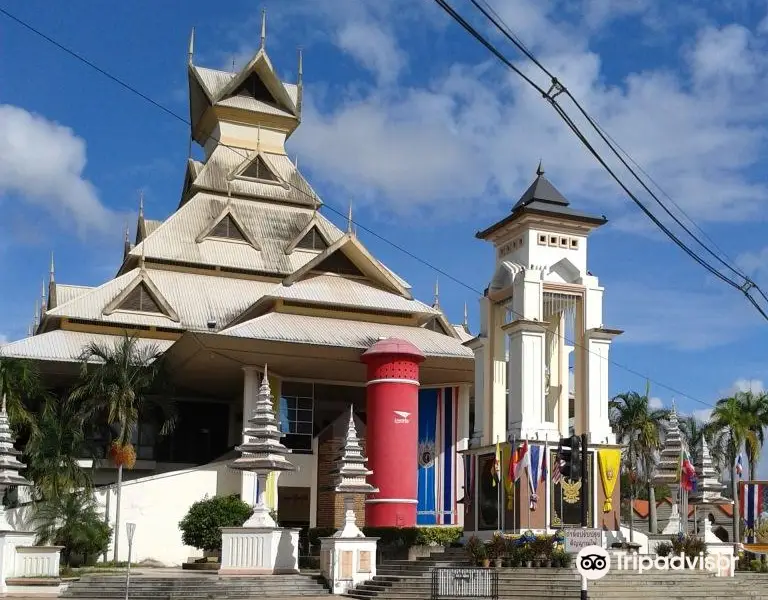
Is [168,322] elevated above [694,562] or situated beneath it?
elevated above

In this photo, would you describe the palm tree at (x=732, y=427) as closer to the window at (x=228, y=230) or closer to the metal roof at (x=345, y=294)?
the metal roof at (x=345, y=294)

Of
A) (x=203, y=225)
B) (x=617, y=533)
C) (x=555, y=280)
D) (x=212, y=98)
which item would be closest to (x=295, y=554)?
(x=617, y=533)

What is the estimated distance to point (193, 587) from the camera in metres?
25.0

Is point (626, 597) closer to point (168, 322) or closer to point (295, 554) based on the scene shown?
point (295, 554)

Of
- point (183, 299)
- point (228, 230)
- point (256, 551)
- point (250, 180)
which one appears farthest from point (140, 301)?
point (256, 551)

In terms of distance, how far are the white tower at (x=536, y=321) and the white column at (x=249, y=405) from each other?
31.8 ft

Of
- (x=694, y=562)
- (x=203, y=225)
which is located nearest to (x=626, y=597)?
(x=694, y=562)

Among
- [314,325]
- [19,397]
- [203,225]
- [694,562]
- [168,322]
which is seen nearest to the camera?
[694,562]

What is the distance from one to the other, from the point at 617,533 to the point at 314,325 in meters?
15.2

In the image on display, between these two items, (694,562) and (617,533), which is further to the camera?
(617,533)

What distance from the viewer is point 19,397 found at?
36.5 meters

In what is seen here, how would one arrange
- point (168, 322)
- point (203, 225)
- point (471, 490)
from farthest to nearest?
point (203, 225), point (168, 322), point (471, 490)

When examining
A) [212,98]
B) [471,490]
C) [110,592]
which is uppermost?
[212,98]

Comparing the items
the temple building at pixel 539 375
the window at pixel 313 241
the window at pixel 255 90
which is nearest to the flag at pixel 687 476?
the temple building at pixel 539 375
